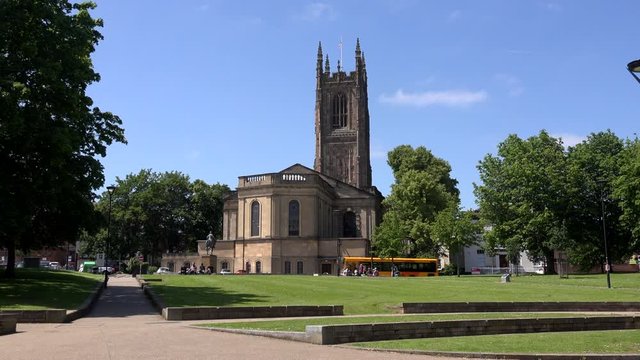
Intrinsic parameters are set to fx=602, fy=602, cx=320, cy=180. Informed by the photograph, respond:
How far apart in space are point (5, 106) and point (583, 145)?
5769cm

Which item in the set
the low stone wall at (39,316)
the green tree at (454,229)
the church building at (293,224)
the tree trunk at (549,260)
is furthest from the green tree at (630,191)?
the low stone wall at (39,316)

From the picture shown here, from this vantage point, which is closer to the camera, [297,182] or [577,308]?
[577,308]

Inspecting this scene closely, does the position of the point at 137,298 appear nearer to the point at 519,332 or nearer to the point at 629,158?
the point at 519,332

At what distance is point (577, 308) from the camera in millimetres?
23188

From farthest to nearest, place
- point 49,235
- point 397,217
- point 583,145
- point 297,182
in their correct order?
point 297,182 < point 397,217 < point 583,145 < point 49,235

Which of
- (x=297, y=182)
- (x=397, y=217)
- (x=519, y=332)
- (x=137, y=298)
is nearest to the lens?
(x=519, y=332)

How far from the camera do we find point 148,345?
13820 millimetres

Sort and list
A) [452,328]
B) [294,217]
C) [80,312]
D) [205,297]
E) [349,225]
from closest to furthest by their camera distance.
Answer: [452,328] < [80,312] < [205,297] < [294,217] < [349,225]

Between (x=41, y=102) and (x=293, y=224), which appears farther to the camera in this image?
(x=293, y=224)

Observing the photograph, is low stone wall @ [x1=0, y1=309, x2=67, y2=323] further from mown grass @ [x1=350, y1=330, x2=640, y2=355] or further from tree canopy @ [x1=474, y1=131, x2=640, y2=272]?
tree canopy @ [x1=474, y1=131, x2=640, y2=272]

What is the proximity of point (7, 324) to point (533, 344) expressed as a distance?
1341 cm

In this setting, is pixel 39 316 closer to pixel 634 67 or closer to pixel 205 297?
pixel 205 297

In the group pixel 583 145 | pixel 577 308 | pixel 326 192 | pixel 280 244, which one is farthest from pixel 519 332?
pixel 326 192

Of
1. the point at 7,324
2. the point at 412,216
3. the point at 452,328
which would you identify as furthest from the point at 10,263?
the point at 412,216
